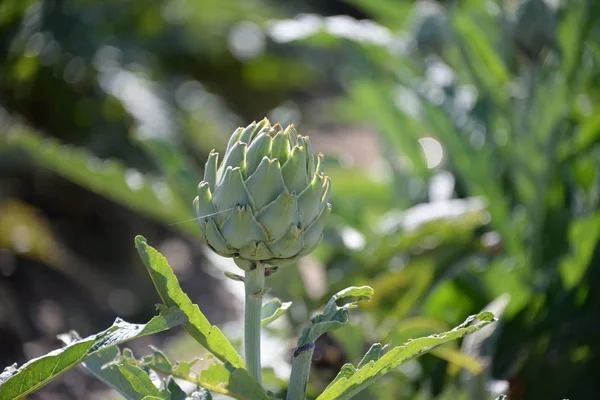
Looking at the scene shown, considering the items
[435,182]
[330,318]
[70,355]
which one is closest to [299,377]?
[330,318]

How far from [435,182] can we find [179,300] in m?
1.07

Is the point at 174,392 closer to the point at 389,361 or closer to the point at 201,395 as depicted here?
the point at 201,395

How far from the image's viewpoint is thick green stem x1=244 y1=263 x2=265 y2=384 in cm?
56

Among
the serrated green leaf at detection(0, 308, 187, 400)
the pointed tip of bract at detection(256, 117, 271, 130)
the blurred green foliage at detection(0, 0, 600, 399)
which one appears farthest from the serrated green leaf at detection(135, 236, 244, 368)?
the blurred green foliage at detection(0, 0, 600, 399)

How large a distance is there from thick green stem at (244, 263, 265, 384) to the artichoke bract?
1 cm

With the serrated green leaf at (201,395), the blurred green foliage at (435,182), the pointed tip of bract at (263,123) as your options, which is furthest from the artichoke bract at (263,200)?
the blurred green foliage at (435,182)

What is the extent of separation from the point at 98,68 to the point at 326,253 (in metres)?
1.39

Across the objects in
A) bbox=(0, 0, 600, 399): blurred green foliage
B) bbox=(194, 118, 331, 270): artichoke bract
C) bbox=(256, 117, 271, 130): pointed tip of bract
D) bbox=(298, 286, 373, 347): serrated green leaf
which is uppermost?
bbox=(256, 117, 271, 130): pointed tip of bract

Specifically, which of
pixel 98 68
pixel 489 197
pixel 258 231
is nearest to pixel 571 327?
pixel 489 197

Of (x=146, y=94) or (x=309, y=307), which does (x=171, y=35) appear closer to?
(x=146, y=94)

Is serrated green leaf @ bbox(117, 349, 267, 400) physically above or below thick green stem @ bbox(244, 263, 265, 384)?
below

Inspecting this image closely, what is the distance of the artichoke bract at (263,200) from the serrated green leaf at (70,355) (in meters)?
0.07

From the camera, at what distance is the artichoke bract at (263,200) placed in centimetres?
52

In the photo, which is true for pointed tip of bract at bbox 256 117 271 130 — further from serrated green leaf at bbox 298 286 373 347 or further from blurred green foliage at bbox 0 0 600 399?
blurred green foliage at bbox 0 0 600 399
